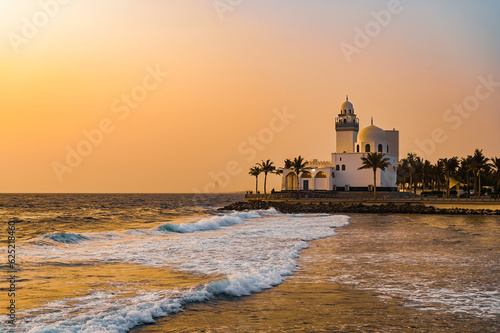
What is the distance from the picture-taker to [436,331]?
10156mm

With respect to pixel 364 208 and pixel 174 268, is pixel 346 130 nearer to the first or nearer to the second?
pixel 364 208

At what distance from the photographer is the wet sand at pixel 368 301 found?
10609 millimetres

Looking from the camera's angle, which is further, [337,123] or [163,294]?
[337,123]

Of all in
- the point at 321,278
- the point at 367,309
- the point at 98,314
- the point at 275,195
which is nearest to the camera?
the point at 98,314

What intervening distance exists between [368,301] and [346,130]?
89.7m

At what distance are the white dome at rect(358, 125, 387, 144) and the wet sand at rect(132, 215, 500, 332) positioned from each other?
2912 inches

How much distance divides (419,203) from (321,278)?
62.9 meters

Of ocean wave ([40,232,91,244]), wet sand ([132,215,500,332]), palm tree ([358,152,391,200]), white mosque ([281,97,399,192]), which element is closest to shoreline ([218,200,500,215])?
palm tree ([358,152,391,200])

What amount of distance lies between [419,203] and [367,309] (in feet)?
219

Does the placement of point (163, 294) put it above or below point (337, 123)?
below

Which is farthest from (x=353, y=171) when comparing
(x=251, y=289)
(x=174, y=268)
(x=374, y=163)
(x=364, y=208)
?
(x=251, y=289)

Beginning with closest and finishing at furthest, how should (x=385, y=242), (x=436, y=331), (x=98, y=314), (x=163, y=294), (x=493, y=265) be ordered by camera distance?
1. (x=436, y=331)
2. (x=98, y=314)
3. (x=163, y=294)
4. (x=493, y=265)
5. (x=385, y=242)

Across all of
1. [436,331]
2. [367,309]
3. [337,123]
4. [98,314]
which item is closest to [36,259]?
[98,314]

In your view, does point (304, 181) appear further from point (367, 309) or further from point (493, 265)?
point (367, 309)
